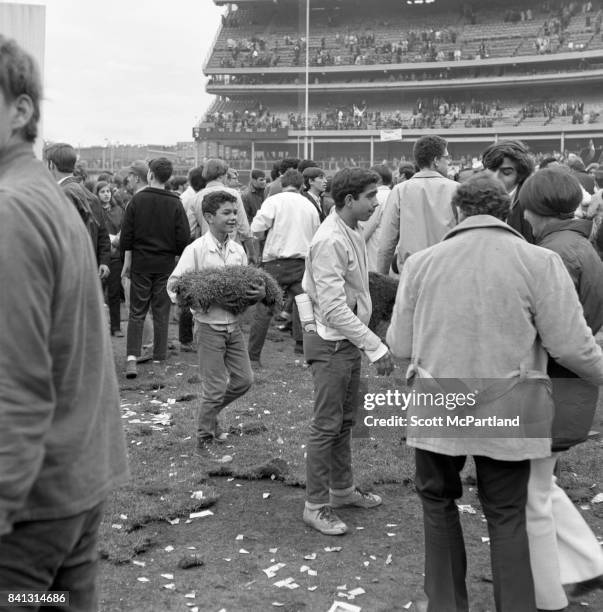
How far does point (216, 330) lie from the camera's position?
232 inches

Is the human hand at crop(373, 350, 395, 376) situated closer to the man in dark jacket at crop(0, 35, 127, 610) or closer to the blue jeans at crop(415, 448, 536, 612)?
the blue jeans at crop(415, 448, 536, 612)

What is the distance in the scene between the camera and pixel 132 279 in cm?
873

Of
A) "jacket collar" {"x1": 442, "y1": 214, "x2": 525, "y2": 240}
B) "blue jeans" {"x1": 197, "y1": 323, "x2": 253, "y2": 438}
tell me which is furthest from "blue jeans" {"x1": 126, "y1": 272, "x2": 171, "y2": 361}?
"jacket collar" {"x1": 442, "y1": 214, "x2": 525, "y2": 240}

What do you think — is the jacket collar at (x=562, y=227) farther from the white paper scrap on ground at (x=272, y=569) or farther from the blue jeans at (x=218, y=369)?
the blue jeans at (x=218, y=369)

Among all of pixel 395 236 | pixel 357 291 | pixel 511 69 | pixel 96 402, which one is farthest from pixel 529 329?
pixel 511 69

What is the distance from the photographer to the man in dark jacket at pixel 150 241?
855 cm

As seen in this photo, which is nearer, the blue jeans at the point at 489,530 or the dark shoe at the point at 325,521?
the blue jeans at the point at 489,530

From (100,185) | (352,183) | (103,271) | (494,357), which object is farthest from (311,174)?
(494,357)

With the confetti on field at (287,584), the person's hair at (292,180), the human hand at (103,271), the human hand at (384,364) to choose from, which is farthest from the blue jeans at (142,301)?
the confetti on field at (287,584)

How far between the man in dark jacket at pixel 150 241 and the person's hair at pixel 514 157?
159 inches

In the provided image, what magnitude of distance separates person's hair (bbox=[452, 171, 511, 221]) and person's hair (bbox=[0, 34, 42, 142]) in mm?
1963

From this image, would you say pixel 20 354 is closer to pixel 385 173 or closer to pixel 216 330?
pixel 216 330

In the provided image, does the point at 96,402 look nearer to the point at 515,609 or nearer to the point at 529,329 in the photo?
the point at 529,329

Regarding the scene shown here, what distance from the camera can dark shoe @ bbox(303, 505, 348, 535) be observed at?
4.63m
